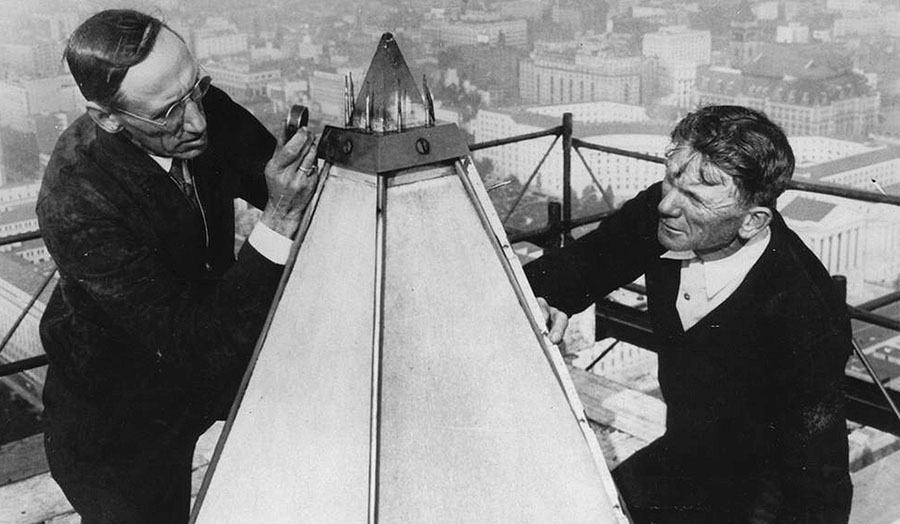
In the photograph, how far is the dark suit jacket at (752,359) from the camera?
197cm

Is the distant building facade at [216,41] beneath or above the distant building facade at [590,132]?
above

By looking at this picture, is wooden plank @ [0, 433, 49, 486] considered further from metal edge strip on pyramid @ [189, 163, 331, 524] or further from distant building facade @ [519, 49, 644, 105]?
distant building facade @ [519, 49, 644, 105]

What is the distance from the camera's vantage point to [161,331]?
152 centimetres

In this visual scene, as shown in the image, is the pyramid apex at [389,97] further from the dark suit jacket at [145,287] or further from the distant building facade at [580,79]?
the distant building facade at [580,79]

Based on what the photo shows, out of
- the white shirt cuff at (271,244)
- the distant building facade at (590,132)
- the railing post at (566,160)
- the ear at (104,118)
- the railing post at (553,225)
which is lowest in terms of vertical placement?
the distant building facade at (590,132)

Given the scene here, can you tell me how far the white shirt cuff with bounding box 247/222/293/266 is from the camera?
4.72 feet

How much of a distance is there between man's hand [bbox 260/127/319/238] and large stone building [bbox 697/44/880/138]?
19.0 metres

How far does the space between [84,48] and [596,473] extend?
124 centimetres

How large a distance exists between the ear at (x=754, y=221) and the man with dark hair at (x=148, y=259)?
1144 millimetres

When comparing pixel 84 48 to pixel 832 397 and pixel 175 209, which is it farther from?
pixel 832 397

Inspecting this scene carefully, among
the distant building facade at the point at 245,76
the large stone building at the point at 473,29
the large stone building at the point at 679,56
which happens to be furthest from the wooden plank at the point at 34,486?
the large stone building at the point at 679,56

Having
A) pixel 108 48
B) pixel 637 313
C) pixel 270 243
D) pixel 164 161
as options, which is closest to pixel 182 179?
Answer: pixel 164 161

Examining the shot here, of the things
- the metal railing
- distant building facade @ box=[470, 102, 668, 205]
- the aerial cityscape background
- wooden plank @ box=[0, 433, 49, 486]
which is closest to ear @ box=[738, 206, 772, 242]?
the metal railing

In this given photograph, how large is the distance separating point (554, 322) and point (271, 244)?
19.4 inches
